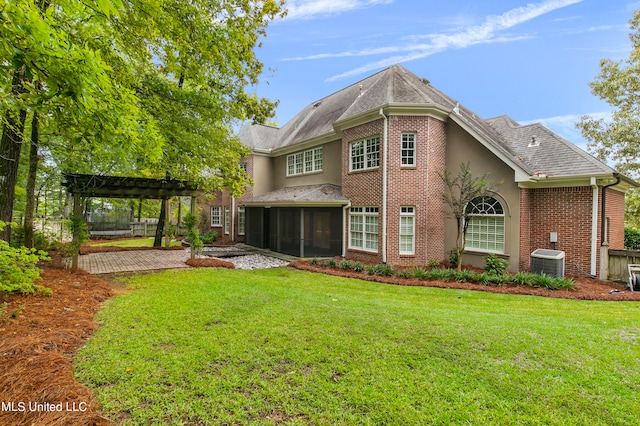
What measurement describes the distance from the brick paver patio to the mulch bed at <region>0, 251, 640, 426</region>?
2177mm

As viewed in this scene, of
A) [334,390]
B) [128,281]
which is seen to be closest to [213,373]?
[334,390]

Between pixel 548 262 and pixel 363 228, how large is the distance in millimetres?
6395

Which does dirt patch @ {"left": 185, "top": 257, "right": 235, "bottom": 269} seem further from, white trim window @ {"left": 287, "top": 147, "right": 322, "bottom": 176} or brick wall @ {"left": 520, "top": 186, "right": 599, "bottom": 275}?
brick wall @ {"left": 520, "top": 186, "right": 599, "bottom": 275}

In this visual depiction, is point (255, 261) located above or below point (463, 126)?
below

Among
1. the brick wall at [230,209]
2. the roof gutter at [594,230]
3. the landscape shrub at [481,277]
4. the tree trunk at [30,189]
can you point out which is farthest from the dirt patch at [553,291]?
the brick wall at [230,209]

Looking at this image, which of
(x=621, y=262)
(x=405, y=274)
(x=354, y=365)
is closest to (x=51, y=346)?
(x=354, y=365)

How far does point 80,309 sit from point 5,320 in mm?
1036

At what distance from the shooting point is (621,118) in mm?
16797

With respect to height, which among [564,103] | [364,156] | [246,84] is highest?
[564,103]

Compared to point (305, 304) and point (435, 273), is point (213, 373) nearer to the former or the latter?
point (305, 304)

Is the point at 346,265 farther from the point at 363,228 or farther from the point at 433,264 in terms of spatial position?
the point at 433,264

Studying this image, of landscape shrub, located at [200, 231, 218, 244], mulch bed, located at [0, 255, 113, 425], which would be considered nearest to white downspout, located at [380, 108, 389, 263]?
mulch bed, located at [0, 255, 113, 425]

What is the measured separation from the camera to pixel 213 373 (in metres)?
3.25

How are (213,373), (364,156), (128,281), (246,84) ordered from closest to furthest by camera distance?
(213,373) → (128,281) → (246,84) → (364,156)
